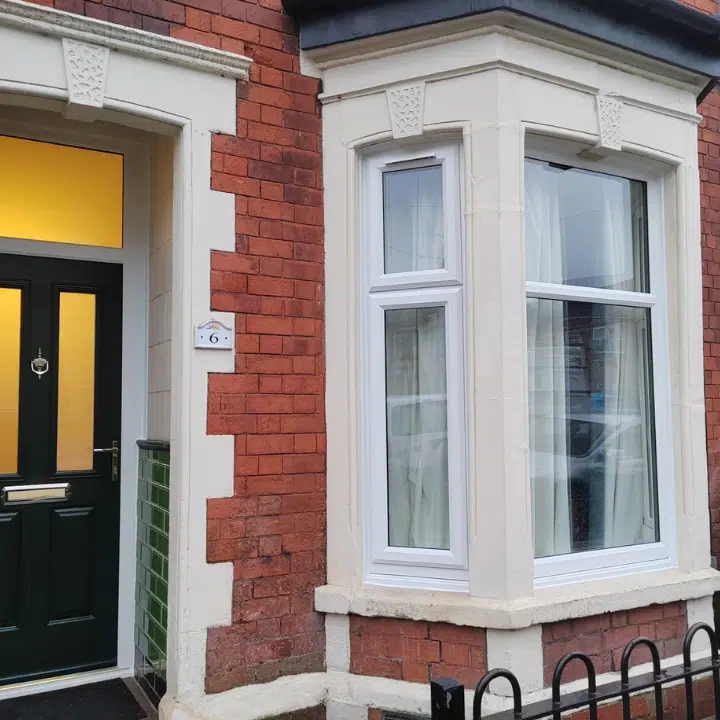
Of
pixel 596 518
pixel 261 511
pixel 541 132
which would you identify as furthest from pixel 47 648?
pixel 541 132

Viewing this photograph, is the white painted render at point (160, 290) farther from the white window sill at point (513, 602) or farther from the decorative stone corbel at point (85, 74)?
the white window sill at point (513, 602)

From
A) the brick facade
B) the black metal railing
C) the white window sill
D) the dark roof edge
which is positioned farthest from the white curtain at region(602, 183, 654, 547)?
the brick facade

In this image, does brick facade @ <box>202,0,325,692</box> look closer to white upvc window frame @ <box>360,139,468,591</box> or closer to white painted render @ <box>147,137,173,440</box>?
white upvc window frame @ <box>360,139,468,591</box>

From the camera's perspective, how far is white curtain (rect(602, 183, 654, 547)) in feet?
12.9

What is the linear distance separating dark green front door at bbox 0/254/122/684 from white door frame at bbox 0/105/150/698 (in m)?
0.05

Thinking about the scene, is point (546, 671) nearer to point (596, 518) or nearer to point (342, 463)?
point (596, 518)

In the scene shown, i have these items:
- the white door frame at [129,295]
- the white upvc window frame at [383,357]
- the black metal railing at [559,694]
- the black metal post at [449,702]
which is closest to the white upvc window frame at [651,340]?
the white upvc window frame at [383,357]

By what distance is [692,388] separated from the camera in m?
4.00

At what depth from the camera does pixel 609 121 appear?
377 centimetres

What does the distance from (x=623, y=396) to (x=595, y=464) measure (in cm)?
42

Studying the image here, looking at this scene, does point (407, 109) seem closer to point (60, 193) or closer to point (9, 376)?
point (60, 193)

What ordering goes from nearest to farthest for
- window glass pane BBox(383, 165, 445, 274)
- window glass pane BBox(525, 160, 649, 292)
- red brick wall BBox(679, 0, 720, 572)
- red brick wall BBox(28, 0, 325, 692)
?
red brick wall BBox(28, 0, 325, 692) < window glass pane BBox(383, 165, 445, 274) < window glass pane BBox(525, 160, 649, 292) < red brick wall BBox(679, 0, 720, 572)

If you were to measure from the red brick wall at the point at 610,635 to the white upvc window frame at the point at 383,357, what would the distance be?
19.6 inches

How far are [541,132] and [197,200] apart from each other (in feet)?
5.51
